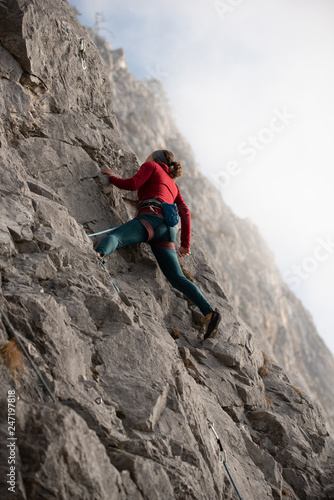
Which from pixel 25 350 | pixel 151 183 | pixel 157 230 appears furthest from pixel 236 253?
pixel 25 350

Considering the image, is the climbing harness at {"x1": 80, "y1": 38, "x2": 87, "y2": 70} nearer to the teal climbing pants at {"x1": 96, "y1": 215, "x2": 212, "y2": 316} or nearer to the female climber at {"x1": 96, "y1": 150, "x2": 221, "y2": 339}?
the female climber at {"x1": 96, "y1": 150, "x2": 221, "y2": 339}

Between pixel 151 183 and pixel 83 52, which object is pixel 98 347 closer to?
pixel 151 183

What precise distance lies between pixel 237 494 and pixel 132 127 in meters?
42.6

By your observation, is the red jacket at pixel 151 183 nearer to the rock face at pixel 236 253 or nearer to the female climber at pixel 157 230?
the female climber at pixel 157 230

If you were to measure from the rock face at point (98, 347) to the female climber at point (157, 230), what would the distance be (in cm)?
37

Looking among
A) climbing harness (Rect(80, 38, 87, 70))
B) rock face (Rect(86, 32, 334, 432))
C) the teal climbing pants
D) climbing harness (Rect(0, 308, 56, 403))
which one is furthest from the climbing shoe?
rock face (Rect(86, 32, 334, 432))

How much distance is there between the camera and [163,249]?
7.00m

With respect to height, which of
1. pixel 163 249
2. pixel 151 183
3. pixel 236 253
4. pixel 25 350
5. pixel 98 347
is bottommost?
pixel 25 350

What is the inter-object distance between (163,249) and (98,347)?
271 centimetres

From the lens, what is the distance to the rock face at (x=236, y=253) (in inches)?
1672

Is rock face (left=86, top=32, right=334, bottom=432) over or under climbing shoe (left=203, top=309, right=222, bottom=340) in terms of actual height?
over

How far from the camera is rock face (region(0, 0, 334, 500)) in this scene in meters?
3.33

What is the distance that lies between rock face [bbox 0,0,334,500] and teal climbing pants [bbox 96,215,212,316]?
0.36 m

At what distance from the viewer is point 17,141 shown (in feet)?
21.2
